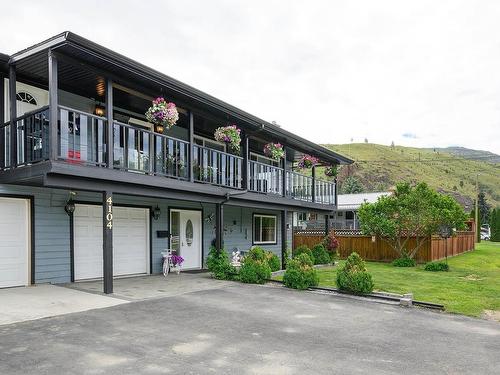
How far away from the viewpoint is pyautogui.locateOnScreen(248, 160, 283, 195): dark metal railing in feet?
50.2

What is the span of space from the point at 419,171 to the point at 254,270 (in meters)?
103

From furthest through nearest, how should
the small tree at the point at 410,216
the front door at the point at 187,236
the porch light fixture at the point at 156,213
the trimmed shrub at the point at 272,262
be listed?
the small tree at the point at 410,216 < the front door at the point at 187,236 < the trimmed shrub at the point at 272,262 < the porch light fixture at the point at 156,213

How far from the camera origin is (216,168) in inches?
530

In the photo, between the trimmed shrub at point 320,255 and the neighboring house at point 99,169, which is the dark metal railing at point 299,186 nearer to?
the neighboring house at point 99,169

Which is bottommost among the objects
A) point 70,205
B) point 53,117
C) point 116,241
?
point 116,241

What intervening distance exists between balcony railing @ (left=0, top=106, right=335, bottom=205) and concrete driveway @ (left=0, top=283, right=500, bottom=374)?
3.61 metres

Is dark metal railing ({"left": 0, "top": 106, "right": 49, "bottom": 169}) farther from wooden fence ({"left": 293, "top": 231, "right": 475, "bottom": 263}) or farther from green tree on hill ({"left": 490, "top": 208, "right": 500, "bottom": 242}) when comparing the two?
green tree on hill ({"left": 490, "top": 208, "right": 500, "bottom": 242})

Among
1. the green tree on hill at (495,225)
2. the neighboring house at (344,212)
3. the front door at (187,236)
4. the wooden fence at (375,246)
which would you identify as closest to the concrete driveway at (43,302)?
the front door at (187,236)

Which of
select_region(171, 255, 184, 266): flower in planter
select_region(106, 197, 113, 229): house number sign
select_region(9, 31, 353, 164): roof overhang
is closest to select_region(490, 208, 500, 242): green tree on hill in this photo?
select_region(9, 31, 353, 164): roof overhang

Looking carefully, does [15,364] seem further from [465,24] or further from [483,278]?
[465,24]

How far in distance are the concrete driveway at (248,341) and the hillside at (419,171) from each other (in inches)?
2881

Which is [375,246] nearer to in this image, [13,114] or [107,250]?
[107,250]

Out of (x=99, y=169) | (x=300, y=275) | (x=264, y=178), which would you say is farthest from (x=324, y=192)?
(x=99, y=169)

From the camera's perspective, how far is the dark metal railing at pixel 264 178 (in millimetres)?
15305
